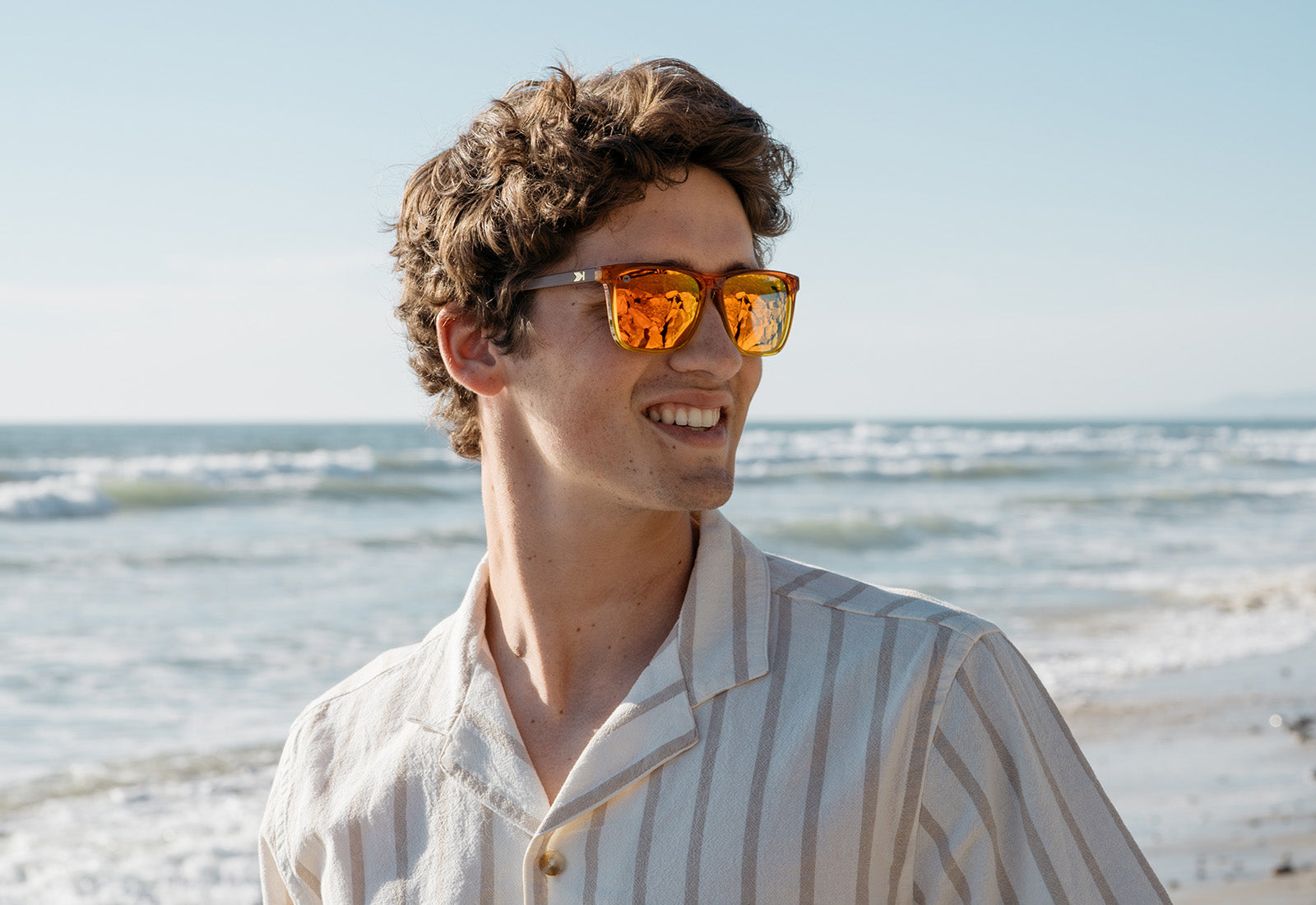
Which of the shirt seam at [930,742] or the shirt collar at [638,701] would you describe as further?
the shirt collar at [638,701]

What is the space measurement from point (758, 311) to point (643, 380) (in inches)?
9.6

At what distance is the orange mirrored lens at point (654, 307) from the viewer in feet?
5.93

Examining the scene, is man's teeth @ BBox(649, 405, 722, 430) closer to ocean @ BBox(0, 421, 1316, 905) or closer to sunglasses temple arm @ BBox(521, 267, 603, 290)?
sunglasses temple arm @ BBox(521, 267, 603, 290)

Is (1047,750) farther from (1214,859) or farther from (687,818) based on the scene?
(1214,859)

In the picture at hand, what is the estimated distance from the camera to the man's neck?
1.91 meters

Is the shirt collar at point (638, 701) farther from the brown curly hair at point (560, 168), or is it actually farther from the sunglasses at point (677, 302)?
the brown curly hair at point (560, 168)

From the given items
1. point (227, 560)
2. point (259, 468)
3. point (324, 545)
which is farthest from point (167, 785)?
point (259, 468)

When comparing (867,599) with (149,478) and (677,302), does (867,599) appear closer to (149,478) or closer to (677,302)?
(677,302)

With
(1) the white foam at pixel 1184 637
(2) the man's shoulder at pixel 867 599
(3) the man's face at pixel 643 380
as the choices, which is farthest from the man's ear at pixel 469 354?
(1) the white foam at pixel 1184 637

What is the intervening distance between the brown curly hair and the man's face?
0.04 meters

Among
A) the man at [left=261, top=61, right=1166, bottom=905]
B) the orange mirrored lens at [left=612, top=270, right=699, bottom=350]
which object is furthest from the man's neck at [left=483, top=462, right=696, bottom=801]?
the orange mirrored lens at [left=612, top=270, right=699, bottom=350]

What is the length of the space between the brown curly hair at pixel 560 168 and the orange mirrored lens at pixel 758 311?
19 cm

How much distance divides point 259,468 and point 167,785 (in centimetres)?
2219

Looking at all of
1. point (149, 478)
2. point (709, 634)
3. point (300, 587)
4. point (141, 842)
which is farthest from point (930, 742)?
point (149, 478)
